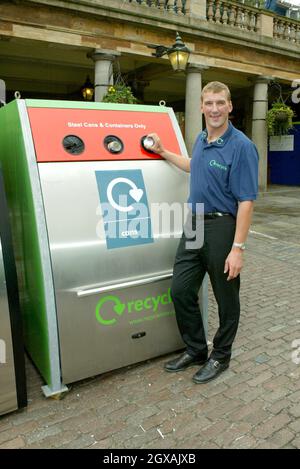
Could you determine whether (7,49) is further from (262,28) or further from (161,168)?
(161,168)

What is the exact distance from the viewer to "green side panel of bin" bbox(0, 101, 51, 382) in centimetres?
248

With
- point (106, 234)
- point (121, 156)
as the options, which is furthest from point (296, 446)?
point (121, 156)

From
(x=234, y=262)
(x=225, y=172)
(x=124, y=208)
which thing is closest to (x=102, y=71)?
(x=124, y=208)

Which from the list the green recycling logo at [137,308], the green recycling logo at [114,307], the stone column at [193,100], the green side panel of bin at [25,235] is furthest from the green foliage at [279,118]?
the green recycling logo at [114,307]

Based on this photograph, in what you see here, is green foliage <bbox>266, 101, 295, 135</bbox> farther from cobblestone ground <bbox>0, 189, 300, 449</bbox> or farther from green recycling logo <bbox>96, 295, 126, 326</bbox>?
green recycling logo <bbox>96, 295, 126, 326</bbox>

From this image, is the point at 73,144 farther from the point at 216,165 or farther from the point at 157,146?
the point at 216,165

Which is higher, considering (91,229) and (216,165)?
(216,165)

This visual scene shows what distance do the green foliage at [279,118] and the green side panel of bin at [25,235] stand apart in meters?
11.9

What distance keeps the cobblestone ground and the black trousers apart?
271 millimetres

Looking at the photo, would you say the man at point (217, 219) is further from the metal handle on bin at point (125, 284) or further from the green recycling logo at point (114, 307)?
the green recycling logo at point (114, 307)

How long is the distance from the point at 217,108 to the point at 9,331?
6.15ft

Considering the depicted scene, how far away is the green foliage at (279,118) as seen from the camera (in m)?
13.1

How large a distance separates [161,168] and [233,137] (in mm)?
557

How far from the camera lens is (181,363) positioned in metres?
2.98
